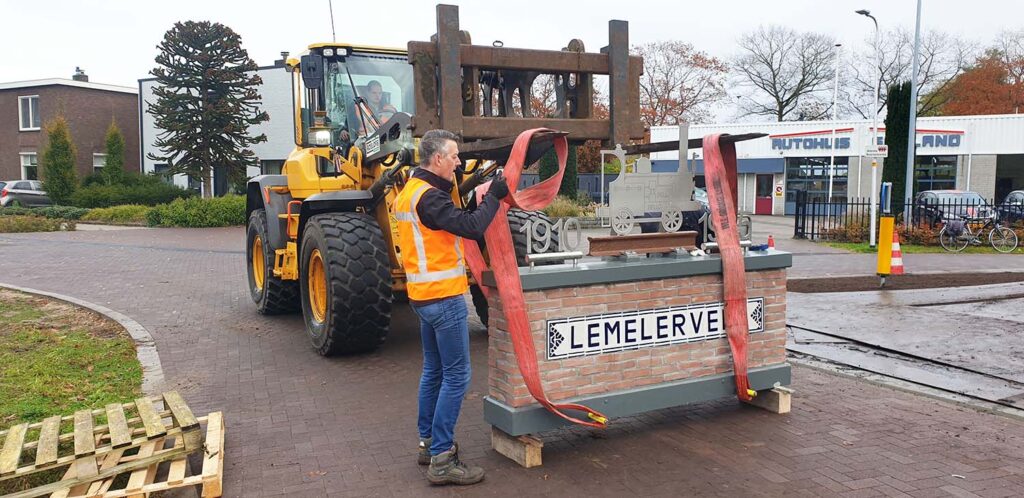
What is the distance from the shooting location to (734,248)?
220 inches

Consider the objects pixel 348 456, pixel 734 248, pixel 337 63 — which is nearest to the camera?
pixel 348 456

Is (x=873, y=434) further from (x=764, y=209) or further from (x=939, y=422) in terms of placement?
(x=764, y=209)

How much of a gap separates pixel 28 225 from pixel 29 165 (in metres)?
18.1

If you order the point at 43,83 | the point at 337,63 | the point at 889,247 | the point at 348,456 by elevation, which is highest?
the point at 43,83

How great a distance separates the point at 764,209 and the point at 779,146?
128 inches

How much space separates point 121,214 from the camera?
29359 millimetres

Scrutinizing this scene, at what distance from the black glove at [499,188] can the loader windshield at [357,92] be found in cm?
416

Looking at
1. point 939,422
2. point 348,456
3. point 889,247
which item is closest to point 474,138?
point 348,456

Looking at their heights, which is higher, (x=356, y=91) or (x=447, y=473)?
(x=356, y=91)

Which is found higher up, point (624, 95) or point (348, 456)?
point (624, 95)

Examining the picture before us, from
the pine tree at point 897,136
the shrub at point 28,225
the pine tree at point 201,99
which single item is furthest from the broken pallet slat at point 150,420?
the pine tree at point 201,99

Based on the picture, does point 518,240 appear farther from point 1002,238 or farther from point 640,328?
point 1002,238

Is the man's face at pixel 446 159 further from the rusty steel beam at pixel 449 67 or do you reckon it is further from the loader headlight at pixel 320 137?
the loader headlight at pixel 320 137

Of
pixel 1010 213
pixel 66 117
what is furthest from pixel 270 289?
pixel 66 117
